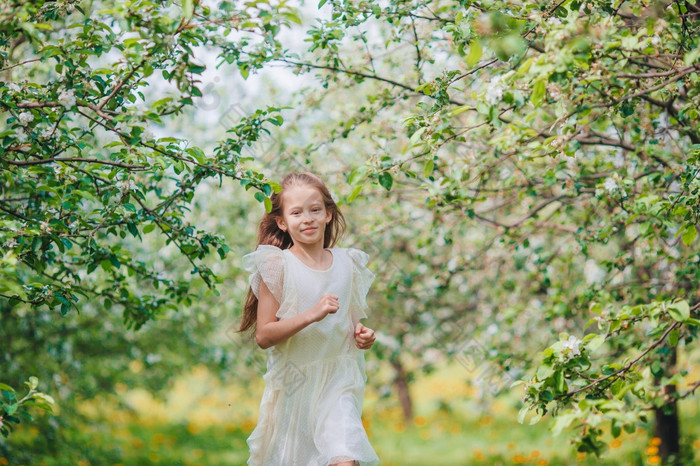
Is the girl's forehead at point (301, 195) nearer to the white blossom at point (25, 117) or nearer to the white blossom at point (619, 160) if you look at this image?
the white blossom at point (25, 117)

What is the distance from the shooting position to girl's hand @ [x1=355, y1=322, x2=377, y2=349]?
2779mm

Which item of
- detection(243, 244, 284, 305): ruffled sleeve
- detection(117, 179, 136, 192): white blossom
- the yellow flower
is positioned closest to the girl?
detection(243, 244, 284, 305): ruffled sleeve

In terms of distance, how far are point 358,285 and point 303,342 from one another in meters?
0.37

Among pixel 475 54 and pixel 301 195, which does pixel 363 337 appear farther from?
pixel 475 54

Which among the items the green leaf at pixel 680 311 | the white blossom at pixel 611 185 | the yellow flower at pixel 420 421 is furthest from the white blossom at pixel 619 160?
the yellow flower at pixel 420 421

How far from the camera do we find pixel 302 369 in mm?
2824

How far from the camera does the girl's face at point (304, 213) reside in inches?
111

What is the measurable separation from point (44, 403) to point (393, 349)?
3328mm

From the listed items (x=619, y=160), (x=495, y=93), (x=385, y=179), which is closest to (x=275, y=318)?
(x=385, y=179)

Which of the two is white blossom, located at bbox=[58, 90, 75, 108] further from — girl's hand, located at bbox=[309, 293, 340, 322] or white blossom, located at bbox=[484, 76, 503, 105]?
white blossom, located at bbox=[484, 76, 503, 105]

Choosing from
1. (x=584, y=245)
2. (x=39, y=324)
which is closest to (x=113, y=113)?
(x=584, y=245)

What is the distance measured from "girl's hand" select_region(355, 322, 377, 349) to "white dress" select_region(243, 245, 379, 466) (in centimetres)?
7

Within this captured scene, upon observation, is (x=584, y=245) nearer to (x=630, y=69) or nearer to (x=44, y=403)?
(x=630, y=69)

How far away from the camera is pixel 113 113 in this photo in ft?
8.86
